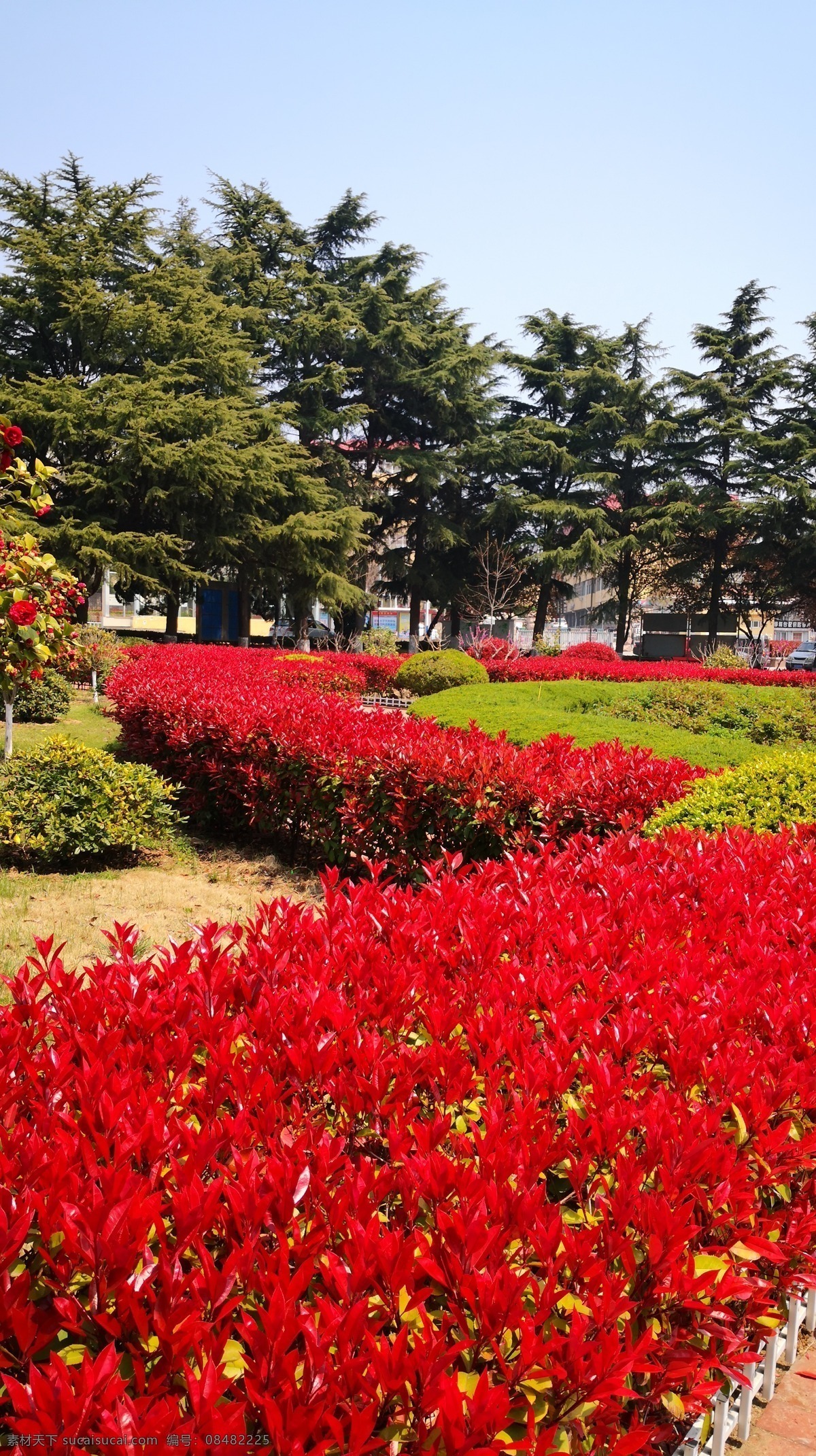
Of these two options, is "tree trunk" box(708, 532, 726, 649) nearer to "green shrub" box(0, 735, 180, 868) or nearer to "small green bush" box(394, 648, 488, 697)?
"small green bush" box(394, 648, 488, 697)

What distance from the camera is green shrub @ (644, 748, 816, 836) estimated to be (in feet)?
17.1

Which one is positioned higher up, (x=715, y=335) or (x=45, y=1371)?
(x=715, y=335)

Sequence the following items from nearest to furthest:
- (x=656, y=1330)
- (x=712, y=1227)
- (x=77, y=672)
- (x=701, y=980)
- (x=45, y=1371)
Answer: (x=45, y=1371)
(x=656, y=1330)
(x=712, y=1227)
(x=701, y=980)
(x=77, y=672)

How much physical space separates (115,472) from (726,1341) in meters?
27.2

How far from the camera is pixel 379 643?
33.0 m

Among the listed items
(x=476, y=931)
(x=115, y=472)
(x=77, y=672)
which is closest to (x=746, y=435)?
(x=115, y=472)

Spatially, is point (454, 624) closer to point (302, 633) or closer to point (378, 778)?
point (302, 633)

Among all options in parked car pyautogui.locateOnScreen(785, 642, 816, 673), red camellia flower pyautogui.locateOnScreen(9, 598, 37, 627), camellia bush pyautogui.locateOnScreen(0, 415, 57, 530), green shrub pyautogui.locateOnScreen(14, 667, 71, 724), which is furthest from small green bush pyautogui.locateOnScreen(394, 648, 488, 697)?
parked car pyautogui.locateOnScreen(785, 642, 816, 673)

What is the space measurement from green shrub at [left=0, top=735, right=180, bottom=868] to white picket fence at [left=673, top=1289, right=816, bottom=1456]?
5570mm

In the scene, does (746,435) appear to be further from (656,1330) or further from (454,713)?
(656,1330)

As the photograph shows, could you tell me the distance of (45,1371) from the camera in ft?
4.49

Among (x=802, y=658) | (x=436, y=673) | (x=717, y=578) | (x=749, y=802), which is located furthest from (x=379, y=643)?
(x=749, y=802)

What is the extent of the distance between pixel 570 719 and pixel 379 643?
2151 cm

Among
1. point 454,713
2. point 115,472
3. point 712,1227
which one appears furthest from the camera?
point 115,472
